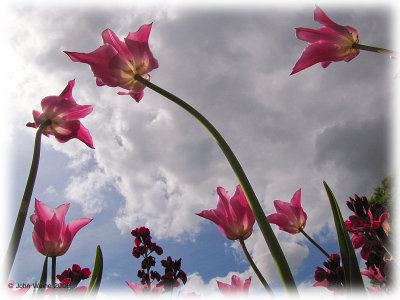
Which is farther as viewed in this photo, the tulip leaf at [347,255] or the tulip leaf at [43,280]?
the tulip leaf at [43,280]

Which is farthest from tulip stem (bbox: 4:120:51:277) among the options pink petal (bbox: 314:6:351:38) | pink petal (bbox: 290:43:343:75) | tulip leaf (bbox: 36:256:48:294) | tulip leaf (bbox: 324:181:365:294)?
pink petal (bbox: 314:6:351:38)

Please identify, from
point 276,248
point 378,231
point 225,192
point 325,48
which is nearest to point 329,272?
point 378,231

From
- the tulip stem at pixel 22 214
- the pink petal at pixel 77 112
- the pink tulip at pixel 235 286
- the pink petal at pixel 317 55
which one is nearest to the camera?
the tulip stem at pixel 22 214

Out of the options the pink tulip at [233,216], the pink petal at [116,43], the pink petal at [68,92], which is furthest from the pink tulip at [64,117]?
the pink tulip at [233,216]

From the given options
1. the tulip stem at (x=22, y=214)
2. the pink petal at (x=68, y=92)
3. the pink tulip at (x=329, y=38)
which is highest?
the pink tulip at (x=329, y=38)

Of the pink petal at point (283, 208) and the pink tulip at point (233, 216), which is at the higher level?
the pink petal at point (283, 208)

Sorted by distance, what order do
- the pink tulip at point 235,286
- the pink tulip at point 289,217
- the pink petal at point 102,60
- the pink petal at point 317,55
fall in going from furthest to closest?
the pink tulip at point 289,217 → the pink tulip at point 235,286 → the pink petal at point 102,60 → the pink petal at point 317,55

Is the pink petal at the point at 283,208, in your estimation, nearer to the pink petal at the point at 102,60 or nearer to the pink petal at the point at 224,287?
the pink petal at the point at 224,287
